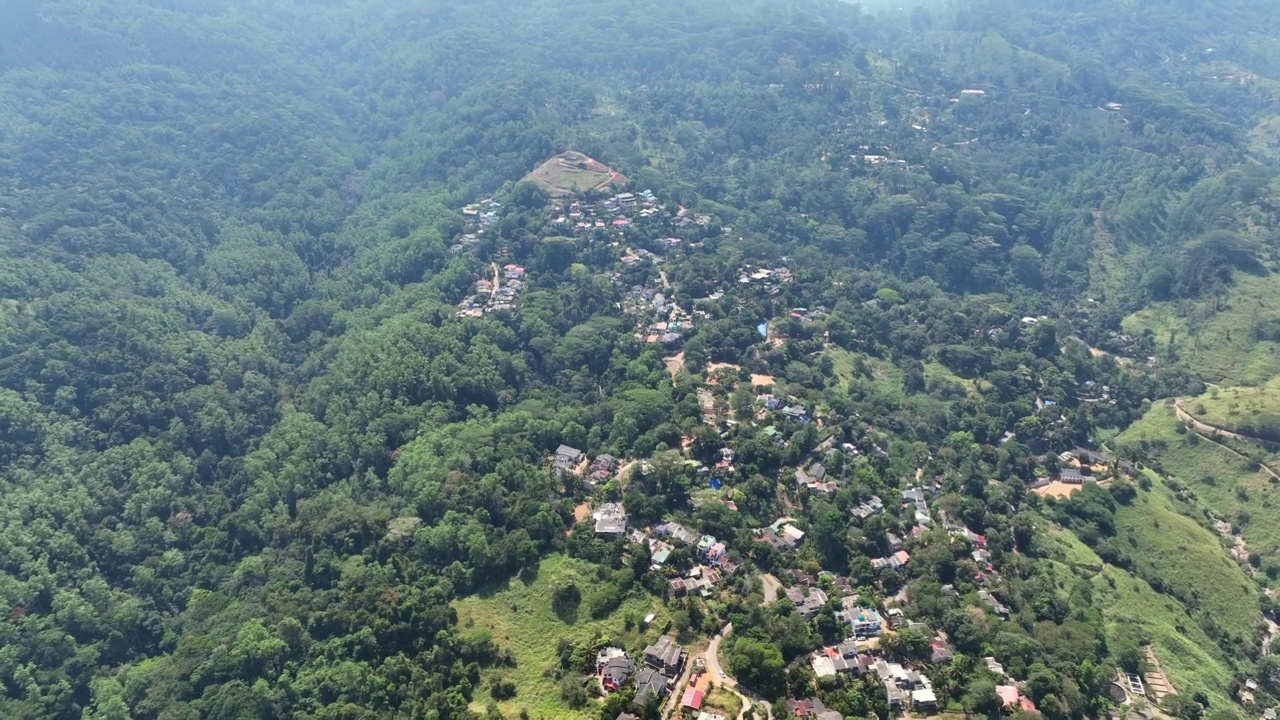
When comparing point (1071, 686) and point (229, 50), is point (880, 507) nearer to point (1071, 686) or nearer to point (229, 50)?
point (1071, 686)

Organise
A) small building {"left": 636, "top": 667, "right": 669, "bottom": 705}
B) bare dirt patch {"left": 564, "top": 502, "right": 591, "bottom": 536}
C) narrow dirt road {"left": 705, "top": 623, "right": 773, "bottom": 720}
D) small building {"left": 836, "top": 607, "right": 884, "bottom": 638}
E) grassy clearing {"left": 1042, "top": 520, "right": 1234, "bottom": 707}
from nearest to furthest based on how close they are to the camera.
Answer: small building {"left": 636, "top": 667, "right": 669, "bottom": 705} < narrow dirt road {"left": 705, "top": 623, "right": 773, "bottom": 720} < small building {"left": 836, "top": 607, "right": 884, "bottom": 638} < grassy clearing {"left": 1042, "top": 520, "right": 1234, "bottom": 707} < bare dirt patch {"left": 564, "top": 502, "right": 591, "bottom": 536}

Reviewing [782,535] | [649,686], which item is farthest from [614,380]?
[649,686]

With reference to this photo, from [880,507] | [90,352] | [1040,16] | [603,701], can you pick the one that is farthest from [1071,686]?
[1040,16]

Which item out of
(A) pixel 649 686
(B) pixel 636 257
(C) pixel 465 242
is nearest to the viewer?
(A) pixel 649 686

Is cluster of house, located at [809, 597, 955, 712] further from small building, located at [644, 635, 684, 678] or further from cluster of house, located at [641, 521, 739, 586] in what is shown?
cluster of house, located at [641, 521, 739, 586]

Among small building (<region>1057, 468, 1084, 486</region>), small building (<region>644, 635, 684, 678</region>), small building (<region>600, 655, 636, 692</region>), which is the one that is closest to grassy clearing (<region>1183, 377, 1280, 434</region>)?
small building (<region>1057, 468, 1084, 486</region>)

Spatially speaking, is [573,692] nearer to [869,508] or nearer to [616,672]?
[616,672]
